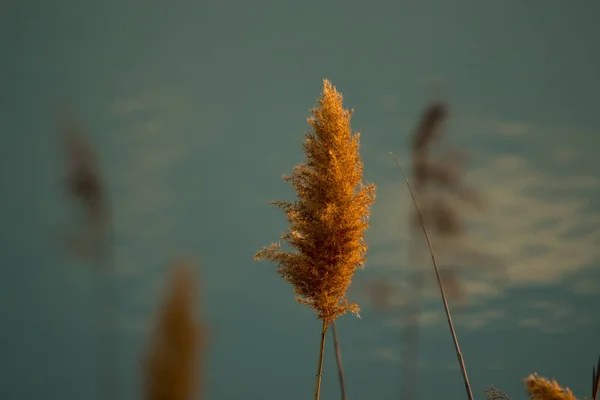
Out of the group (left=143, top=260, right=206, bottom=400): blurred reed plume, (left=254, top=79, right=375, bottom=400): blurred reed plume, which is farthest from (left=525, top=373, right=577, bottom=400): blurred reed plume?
(left=254, top=79, right=375, bottom=400): blurred reed plume

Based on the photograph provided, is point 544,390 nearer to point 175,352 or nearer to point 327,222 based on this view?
point 175,352

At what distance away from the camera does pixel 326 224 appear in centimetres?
809

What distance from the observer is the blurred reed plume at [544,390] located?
12.5 feet

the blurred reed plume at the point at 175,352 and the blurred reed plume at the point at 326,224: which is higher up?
the blurred reed plume at the point at 326,224

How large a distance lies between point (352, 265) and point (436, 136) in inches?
109

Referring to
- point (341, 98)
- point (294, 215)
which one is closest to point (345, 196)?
point (294, 215)

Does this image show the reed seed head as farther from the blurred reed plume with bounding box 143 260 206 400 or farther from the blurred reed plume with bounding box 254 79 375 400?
the blurred reed plume with bounding box 143 260 206 400

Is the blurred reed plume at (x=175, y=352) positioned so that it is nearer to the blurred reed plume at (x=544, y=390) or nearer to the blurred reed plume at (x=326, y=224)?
the blurred reed plume at (x=544, y=390)

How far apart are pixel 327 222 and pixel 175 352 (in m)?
5.19

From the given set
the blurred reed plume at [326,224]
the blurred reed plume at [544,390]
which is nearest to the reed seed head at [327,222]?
the blurred reed plume at [326,224]

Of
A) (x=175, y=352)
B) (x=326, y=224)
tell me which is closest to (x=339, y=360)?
(x=326, y=224)

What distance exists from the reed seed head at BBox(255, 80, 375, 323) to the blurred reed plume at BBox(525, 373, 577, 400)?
428 cm

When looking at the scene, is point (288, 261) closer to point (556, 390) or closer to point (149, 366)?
point (556, 390)

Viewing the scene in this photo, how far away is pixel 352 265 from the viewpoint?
8.18m
